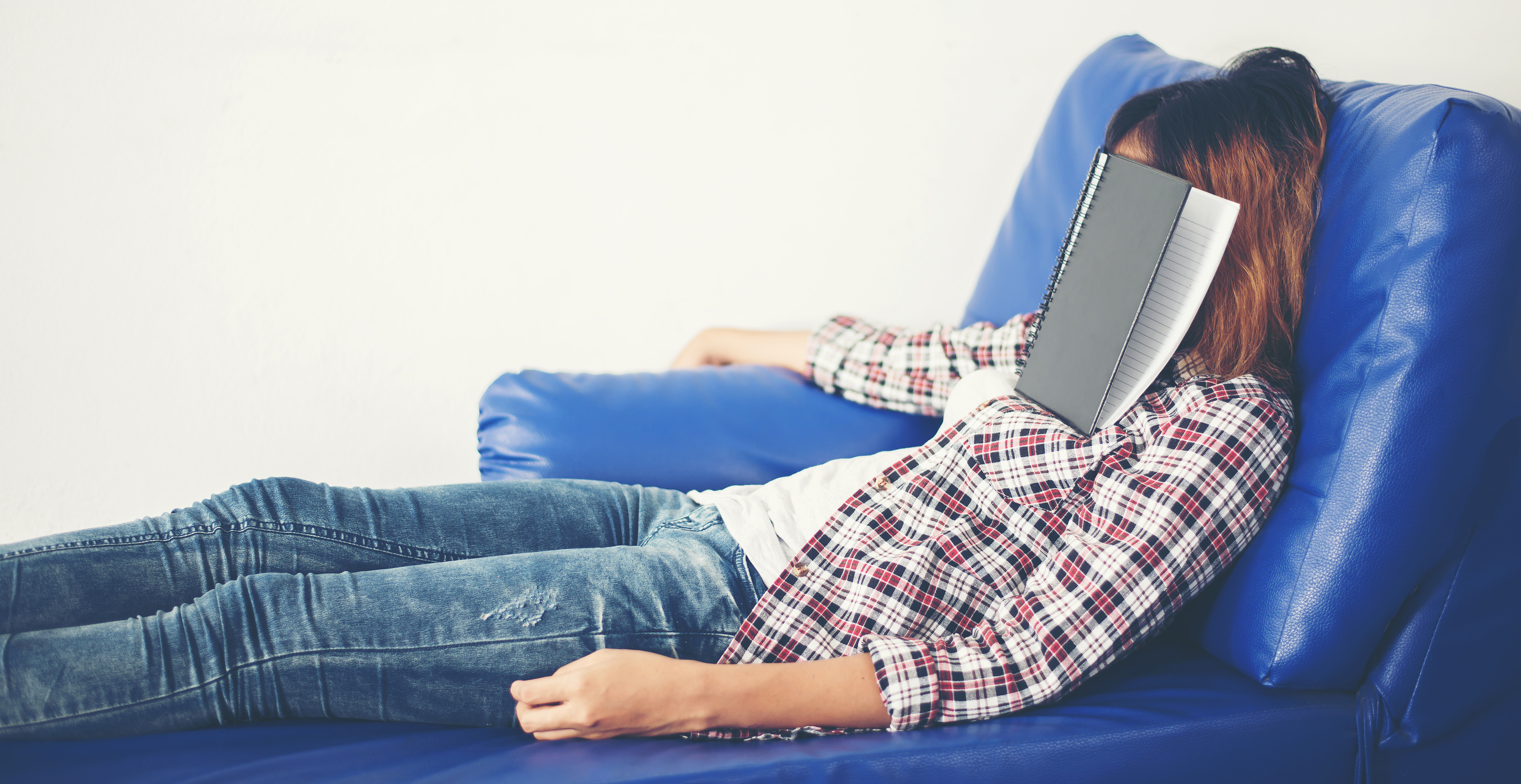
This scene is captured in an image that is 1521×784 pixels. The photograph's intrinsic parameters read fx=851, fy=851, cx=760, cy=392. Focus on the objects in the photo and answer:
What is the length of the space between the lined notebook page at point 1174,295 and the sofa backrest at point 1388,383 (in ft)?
0.39

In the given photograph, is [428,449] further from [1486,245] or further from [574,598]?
[1486,245]

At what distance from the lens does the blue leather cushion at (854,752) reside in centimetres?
66

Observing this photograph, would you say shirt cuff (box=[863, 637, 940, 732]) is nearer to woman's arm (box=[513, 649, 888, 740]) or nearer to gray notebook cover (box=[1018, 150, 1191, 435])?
woman's arm (box=[513, 649, 888, 740])

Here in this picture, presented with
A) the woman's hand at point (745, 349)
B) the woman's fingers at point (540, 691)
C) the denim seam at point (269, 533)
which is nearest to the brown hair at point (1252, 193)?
the woman's hand at point (745, 349)

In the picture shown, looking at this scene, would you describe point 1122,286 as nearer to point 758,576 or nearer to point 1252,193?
point 1252,193

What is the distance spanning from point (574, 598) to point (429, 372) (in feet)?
2.78

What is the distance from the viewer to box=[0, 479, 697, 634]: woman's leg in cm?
72

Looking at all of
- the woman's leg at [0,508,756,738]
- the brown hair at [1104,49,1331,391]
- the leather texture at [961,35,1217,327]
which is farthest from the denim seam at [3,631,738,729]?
the leather texture at [961,35,1217,327]

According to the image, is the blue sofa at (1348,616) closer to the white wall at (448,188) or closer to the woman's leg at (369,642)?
the woman's leg at (369,642)

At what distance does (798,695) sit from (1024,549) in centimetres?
28

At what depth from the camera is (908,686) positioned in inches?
28.6

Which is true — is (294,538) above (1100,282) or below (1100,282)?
below

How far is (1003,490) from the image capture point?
0.88 metres

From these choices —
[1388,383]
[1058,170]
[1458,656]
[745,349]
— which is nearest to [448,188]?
[745,349]
